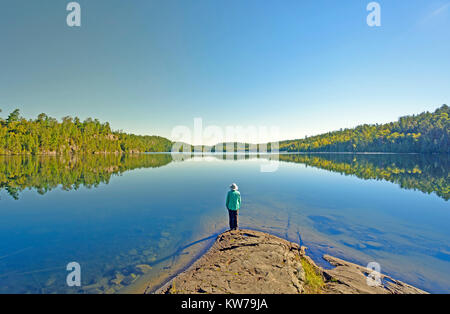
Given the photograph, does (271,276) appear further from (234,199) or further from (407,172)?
(407,172)

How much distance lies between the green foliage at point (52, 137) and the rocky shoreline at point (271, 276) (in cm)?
14555

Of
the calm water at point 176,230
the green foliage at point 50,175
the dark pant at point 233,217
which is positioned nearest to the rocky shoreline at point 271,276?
the calm water at point 176,230

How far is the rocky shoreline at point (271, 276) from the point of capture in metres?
6.03

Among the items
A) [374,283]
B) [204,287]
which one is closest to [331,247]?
[374,283]

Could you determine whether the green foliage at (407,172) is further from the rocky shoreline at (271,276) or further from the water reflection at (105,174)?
the rocky shoreline at (271,276)

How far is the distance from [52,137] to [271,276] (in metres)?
162

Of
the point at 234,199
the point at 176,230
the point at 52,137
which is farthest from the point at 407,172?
the point at 52,137

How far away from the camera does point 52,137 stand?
123 metres

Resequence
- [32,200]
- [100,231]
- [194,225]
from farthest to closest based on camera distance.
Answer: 1. [32,200]
2. [194,225]
3. [100,231]

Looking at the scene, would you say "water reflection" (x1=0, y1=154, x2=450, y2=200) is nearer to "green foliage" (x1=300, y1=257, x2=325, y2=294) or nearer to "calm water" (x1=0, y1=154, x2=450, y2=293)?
"calm water" (x1=0, y1=154, x2=450, y2=293)

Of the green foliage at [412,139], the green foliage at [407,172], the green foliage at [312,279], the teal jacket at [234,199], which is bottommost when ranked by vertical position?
the green foliage at [407,172]
